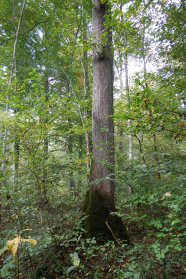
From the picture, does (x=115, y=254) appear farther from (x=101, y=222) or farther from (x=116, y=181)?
(x=116, y=181)

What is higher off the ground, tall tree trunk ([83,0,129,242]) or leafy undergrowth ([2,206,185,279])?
tall tree trunk ([83,0,129,242])

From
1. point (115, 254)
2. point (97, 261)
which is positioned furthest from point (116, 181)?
point (97, 261)

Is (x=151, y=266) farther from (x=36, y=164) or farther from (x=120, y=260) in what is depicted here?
(x=36, y=164)

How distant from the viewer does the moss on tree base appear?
280cm

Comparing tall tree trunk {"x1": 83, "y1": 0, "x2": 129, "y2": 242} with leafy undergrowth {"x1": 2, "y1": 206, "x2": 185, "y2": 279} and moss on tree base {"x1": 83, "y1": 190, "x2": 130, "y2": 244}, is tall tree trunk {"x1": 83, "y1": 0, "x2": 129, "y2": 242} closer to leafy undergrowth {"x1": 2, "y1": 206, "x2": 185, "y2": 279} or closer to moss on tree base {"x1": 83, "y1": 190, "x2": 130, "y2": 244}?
moss on tree base {"x1": 83, "y1": 190, "x2": 130, "y2": 244}

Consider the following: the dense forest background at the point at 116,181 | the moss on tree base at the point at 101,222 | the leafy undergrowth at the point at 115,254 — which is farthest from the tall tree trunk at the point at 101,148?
the leafy undergrowth at the point at 115,254

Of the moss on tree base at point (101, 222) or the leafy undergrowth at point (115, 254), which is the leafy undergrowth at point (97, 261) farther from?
the moss on tree base at point (101, 222)

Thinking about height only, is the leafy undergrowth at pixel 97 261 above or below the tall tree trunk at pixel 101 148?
below

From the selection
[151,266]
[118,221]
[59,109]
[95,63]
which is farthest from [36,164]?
[95,63]

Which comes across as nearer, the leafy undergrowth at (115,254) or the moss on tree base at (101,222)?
the leafy undergrowth at (115,254)

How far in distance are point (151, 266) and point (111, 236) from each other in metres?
1.09

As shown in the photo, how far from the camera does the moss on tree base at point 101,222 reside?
280cm

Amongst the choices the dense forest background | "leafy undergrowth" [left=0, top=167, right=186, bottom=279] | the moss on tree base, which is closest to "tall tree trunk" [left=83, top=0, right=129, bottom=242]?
the moss on tree base

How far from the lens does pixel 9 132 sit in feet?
10.8
